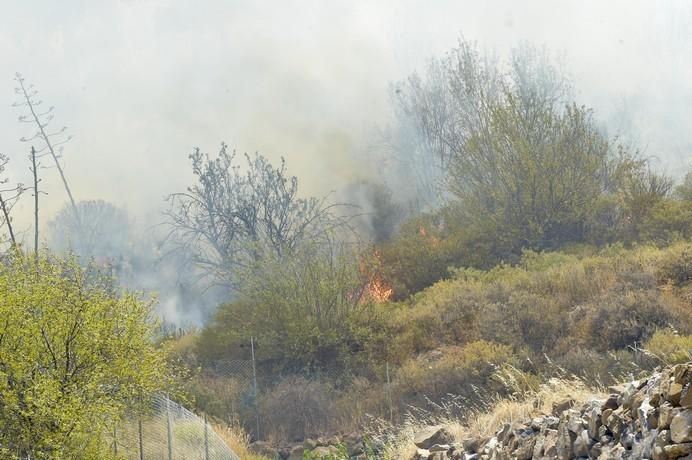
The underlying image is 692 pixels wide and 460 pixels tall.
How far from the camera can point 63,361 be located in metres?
12.4

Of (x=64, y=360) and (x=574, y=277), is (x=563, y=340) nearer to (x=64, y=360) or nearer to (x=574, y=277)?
(x=574, y=277)

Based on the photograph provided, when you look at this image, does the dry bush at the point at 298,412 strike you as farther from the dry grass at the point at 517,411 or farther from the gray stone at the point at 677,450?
the gray stone at the point at 677,450

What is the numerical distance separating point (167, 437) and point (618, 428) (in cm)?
988

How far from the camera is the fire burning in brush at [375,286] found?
99.6 feet

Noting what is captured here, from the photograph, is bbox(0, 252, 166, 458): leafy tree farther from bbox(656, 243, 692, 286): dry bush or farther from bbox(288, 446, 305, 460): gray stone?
bbox(656, 243, 692, 286): dry bush

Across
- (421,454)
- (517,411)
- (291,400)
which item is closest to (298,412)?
(291,400)

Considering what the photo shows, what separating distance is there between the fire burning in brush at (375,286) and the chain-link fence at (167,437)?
39.3 feet

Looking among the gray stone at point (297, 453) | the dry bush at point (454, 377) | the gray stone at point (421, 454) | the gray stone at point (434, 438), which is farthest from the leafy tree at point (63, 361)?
the dry bush at point (454, 377)

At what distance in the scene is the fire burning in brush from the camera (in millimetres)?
30345

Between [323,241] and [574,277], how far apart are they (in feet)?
29.1

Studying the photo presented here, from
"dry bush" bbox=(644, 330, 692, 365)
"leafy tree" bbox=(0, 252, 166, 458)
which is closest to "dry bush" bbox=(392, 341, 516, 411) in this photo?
"dry bush" bbox=(644, 330, 692, 365)

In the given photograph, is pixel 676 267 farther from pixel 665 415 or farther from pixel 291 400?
pixel 665 415

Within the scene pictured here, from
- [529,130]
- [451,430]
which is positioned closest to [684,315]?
[451,430]

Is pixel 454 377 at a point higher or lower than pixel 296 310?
lower
